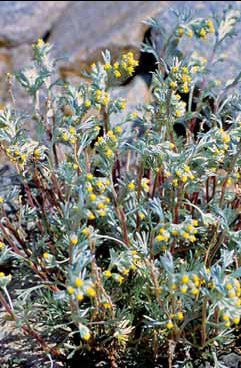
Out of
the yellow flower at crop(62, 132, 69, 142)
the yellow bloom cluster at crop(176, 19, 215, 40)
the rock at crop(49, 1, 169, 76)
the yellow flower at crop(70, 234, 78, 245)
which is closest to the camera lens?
the yellow flower at crop(70, 234, 78, 245)

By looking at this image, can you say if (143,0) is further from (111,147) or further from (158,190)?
(111,147)

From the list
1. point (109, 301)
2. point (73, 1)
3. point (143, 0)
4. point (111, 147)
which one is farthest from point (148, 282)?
point (73, 1)

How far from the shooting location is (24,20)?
4820mm

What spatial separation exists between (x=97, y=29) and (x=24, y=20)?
27.8 inches

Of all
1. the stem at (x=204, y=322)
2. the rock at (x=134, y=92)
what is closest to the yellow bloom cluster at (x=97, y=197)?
the stem at (x=204, y=322)

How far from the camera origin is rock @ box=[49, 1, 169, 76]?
418 cm

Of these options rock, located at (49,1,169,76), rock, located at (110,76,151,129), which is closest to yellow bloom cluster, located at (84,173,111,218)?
rock, located at (110,76,151,129)

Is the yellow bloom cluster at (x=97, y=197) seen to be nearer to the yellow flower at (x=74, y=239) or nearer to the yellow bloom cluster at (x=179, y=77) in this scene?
the yellow flower at (x=74, y=239)

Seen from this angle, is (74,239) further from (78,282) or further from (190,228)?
(190,228)

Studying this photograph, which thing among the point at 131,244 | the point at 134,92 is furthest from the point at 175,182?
the point at 134,92

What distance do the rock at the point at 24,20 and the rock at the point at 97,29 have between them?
0.51 feet

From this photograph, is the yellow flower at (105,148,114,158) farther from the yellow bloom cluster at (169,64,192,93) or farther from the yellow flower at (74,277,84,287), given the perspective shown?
the yellow flower at (74,277,84,287)

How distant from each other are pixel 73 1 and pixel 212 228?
296 cm

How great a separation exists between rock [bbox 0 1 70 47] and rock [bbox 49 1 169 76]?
154 millimetres
